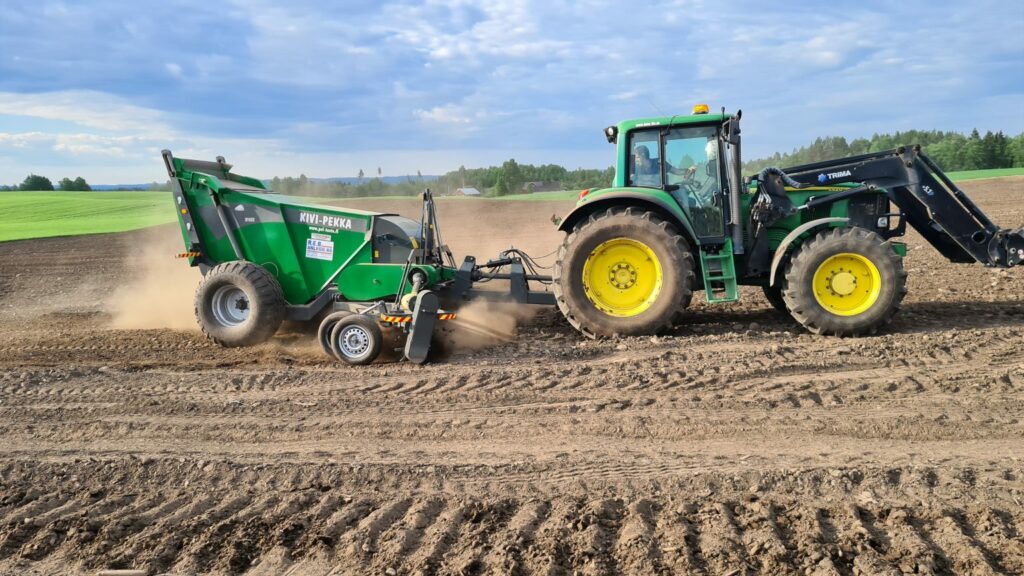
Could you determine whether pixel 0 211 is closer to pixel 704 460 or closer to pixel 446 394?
pixel 446 394

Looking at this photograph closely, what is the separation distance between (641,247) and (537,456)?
3.48 metres

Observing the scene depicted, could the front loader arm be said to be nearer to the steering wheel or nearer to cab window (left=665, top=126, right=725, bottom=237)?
cab window (left=665, top=126, right=725, bottom=237)

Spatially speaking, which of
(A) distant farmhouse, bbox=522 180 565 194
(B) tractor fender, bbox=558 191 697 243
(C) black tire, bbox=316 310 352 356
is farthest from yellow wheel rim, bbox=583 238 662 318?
(A) distant farmhouse, bbox=522 180 565 194

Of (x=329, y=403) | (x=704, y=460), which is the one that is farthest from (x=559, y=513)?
(x=329, y=403)

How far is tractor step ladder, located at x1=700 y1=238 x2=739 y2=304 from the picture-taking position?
716 cm

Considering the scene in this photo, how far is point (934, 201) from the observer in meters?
7.51

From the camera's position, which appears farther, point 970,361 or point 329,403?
point 970,361

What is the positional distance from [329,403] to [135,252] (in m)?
15.0

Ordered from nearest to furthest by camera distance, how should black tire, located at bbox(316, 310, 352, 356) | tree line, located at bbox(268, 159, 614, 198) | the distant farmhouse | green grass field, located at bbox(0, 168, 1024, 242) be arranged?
black tire, located at bbox(316, 310, 352, 356)
tree line, located at bbox(268, 159, 614, 198)
green grass field, located at bbox(0, 168, 1024, 242)
the distant farmhouse

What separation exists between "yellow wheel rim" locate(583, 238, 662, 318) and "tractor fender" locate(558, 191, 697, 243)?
42 cm

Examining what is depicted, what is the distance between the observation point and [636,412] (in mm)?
4988

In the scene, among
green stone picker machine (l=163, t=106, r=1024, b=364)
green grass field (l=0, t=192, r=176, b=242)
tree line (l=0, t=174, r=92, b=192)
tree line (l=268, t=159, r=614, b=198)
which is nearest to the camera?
green stone picker machine (l=163, t=106, r=1024, b=364)

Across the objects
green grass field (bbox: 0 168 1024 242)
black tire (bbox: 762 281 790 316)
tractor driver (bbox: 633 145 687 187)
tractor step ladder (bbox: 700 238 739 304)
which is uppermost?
green grass field (bbox: 0 168 1024 242)

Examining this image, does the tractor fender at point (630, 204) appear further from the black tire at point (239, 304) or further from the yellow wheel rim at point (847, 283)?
the black tire at point (239, 304)
